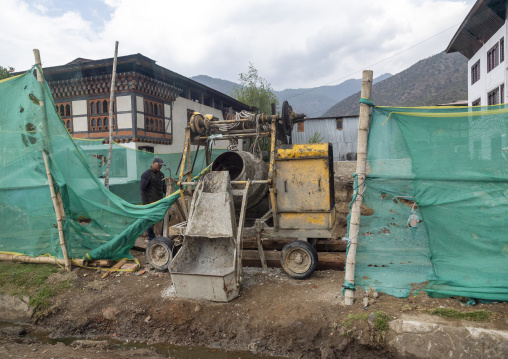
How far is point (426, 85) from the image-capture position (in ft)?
199

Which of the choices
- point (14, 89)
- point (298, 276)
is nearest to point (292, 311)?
point (298, 276)

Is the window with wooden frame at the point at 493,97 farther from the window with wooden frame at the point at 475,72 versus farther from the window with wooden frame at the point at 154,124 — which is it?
the window with wooden frame at the point at 154,124

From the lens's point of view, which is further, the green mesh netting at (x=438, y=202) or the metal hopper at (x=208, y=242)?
the metal hopper at (x=208, y=242)

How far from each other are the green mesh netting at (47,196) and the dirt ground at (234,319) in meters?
0.89

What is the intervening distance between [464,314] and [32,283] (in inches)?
227

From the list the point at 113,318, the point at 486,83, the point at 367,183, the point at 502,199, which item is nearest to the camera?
the point at 502,199

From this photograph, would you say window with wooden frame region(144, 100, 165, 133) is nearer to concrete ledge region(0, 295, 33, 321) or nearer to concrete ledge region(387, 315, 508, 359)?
concrete ledge region(0, 295, 33, 321)

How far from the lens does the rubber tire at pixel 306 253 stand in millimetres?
5164

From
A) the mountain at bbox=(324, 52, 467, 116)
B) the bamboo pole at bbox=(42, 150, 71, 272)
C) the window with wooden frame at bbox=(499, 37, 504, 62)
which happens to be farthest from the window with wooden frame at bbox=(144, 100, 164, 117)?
the mountain at bbox=(324, 52, 467, 116)

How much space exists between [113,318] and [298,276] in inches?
102

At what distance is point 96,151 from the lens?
10.7 m

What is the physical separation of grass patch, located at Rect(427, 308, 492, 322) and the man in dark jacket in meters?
5.32

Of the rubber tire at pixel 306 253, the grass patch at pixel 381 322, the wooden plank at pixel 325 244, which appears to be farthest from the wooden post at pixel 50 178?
the grass patch at pixel 381 322

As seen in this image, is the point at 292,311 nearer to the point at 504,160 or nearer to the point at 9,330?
the point at 504,160
